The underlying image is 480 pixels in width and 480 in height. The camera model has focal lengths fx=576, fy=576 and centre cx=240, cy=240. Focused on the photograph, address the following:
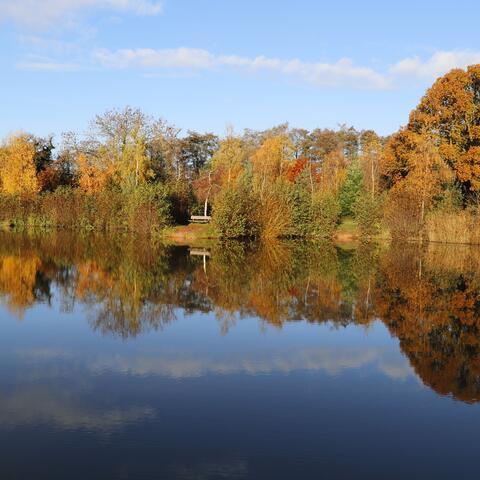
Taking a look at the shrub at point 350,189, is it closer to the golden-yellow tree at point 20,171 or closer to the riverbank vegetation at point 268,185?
the riverbank vegetation at point 268,185

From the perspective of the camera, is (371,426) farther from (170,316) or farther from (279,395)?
(170,316)

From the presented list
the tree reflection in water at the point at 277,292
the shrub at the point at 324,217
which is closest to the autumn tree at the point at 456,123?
the shrub at the point at 324,217

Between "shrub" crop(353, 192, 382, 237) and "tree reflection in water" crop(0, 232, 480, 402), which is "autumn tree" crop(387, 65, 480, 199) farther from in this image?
"tree reflection in water" crop(0, 232, 480, 402)

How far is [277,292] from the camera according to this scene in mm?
14266

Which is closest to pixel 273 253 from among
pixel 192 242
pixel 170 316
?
pixel 192 242

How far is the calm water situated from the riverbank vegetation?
17.9 meters

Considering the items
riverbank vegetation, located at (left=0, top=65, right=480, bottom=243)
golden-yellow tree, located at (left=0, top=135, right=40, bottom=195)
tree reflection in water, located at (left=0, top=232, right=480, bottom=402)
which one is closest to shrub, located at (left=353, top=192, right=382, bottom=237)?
riverbank vegetation, located at (left=0, top=65, right=480, bottom=243)

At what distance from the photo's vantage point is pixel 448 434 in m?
5.91

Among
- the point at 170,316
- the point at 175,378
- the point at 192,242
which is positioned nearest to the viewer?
the point at 175,378

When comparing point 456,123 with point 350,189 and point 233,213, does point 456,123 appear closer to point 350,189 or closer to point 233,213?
point 350,189

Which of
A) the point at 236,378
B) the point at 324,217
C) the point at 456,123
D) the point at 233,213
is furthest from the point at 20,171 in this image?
the point at 236,378

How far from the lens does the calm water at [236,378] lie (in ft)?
17.1

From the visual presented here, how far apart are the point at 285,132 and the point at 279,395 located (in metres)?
59.6

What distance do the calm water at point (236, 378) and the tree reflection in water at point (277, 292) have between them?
0.06 metres
